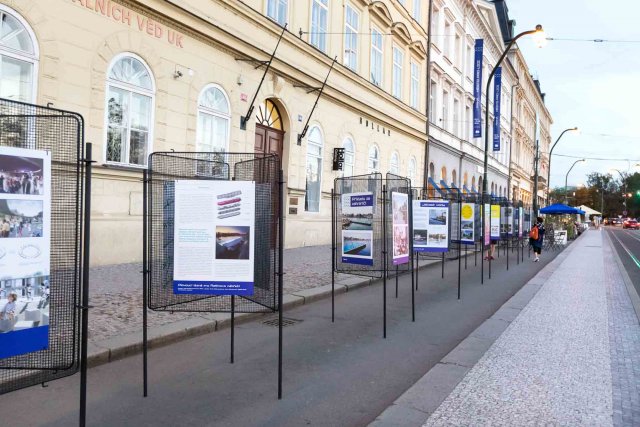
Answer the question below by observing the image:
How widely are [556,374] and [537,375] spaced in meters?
0.21

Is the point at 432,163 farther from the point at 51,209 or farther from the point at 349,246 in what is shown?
the point at 51,209

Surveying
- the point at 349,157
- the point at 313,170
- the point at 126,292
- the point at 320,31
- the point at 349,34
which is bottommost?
the point at 126,292

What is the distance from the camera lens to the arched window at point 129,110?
10578mm

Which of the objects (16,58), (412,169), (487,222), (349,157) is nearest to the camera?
(16,58)

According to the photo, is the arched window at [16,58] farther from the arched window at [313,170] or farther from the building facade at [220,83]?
the arched window at [313,170]

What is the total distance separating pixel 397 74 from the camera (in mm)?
25141

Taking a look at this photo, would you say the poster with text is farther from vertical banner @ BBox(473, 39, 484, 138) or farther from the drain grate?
vertical banner @ BBox(473, 39, 484, 138)

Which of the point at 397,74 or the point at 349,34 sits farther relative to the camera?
the point at 397,74

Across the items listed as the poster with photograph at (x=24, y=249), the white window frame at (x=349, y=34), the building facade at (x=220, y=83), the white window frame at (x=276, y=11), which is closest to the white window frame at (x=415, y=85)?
the building facade at (x=220, y=83)

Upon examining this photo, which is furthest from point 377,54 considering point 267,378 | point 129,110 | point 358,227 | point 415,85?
point 267,378

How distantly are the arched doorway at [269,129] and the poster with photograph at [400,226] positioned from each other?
26.3 ft

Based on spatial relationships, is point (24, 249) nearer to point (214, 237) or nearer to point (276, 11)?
point (214, 237)

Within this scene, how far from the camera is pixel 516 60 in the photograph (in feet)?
181

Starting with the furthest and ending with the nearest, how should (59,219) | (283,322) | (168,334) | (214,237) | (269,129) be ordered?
(269,129), (283,322), (168,334), (214,237), (59,219)
